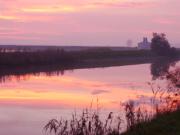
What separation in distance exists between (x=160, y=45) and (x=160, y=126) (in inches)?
2232

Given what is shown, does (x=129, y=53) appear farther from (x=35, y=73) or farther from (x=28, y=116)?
(x=28, y=116)

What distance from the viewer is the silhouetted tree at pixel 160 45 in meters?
64.6

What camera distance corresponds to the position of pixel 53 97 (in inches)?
780

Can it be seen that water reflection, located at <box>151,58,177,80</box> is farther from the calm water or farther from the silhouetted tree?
the silhouetted tree

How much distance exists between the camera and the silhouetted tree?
64.6m

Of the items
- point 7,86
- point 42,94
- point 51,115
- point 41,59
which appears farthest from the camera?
point 41,59

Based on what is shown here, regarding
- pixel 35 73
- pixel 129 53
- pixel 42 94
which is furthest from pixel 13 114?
pixel 129 53

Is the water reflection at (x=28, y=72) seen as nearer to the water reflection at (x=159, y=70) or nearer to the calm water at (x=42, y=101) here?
the water reflection at (x=159, y=70)

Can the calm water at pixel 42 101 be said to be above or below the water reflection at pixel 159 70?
below

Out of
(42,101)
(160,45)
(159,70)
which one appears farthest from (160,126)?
(160,45)

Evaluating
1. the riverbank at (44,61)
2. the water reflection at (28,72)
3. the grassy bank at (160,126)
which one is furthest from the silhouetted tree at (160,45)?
the grassy bank at (160,126)

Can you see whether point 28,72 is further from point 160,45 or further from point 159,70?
point 160,45

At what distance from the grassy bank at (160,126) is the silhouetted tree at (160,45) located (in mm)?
55475

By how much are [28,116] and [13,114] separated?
30.4 inches
